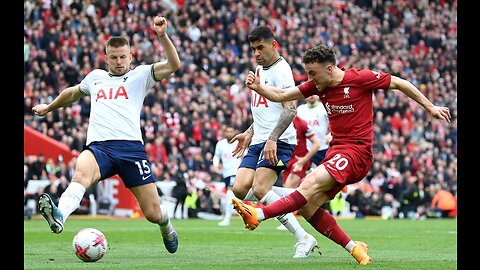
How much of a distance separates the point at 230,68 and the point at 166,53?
2256cm

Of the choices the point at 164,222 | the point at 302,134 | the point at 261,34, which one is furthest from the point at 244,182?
the point at 302,134

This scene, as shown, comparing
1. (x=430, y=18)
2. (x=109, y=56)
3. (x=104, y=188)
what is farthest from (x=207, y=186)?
(x=430, y=18)

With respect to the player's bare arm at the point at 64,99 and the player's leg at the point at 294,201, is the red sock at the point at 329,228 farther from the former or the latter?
the player's bare arm at the point at 64,99

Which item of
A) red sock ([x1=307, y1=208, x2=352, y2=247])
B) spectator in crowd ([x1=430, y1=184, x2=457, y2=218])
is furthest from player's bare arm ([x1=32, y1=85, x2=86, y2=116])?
spectator in crowd ([x1=430, y1=184, x2=457, y2=218])

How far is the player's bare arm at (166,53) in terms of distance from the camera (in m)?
9.60

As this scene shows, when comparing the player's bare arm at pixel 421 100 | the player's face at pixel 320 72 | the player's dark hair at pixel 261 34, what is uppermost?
the player's dark hair at pixel 261 34

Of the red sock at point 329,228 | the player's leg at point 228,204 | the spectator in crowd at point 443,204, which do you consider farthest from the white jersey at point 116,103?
the spectator in crowd at point 443,204

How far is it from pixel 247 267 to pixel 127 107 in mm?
2361

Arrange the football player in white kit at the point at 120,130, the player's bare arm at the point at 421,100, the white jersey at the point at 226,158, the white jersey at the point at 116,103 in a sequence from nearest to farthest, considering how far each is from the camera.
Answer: the player's bare arm at the point at 421,100, the football player in white kit at the point at 120,130, the white jersey at the point at 116,103, the white jersey at the point at 226,158

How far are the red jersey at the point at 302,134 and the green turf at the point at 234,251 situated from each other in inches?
57.2

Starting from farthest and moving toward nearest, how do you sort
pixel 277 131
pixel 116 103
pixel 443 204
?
pixel 443 204
pixel 277 131
pixel 116 103

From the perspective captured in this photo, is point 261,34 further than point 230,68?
No

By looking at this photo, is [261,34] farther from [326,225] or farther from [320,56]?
[326,225]

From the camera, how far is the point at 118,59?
1033 centimetres
